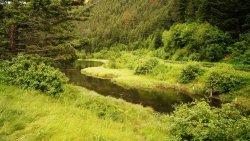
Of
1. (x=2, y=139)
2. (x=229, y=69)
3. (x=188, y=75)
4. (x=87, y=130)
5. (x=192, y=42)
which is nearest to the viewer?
(x=2, y=139)

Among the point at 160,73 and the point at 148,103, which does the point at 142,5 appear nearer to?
the point at 160,73

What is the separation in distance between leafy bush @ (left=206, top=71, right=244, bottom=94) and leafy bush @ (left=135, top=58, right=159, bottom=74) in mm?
18392

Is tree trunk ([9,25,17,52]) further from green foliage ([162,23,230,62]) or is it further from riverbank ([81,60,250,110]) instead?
green foliage ([162,23,230,62])

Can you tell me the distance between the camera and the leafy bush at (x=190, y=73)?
3927cm

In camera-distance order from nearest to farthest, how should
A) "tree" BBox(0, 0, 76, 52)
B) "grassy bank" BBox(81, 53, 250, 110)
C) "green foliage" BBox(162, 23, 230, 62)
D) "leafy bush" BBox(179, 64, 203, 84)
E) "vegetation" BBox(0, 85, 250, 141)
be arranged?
"vegetation" BBox(0, 85, 250, 141), "tree" BBox(0, 0, 76, 52), "grassy bank" BBox(81, 53, 250, 110), "leafy bush" BBox(179, 64, 203, 84), "green foliage" BBox(162, 23, 230, 62)

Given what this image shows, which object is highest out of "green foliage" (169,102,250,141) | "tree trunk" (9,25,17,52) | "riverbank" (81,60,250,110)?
"tree trunk" (9,25,17,52)

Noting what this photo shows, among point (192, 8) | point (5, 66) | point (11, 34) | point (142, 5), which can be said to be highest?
point (142, 5)

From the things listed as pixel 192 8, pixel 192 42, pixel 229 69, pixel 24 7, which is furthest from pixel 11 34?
pixel 192 8

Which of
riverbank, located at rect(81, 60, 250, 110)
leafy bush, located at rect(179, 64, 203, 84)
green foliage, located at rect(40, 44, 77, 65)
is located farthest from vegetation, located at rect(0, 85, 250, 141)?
leafy bush, located at rect(179, 64, 203, 84)

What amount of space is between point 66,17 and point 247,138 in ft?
54.7

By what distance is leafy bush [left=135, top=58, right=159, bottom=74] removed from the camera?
171 feet

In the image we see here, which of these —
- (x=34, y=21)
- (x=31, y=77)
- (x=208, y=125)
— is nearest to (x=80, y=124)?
(x=208, y=125)

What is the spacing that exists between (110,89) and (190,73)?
548 inches

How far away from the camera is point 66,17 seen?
20.5 metres
